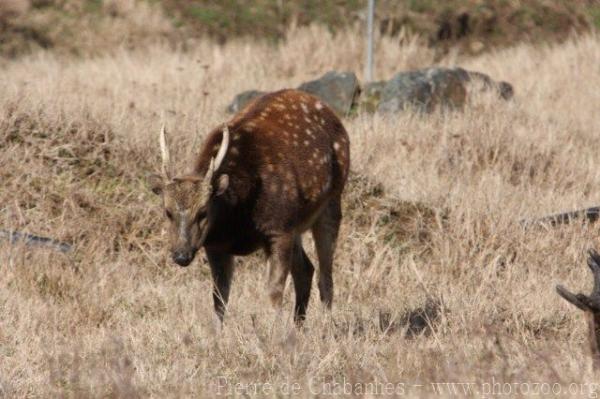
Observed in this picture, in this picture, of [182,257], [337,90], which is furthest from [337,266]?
[337,90]

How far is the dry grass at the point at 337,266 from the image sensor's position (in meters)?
7.10

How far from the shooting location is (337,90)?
17469 mm

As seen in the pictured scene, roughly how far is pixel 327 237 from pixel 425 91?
299 inches

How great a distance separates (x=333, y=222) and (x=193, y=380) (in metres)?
2.90

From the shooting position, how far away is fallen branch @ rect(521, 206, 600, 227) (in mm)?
11008

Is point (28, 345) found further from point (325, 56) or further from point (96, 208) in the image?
point (325, 56)

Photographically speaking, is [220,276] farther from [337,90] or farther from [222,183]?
[337,90]

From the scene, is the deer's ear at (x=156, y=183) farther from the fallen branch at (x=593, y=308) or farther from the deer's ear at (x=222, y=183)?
the fallen branch at (x=593, y=308)

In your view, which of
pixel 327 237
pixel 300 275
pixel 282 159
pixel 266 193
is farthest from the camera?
pixel 327 237

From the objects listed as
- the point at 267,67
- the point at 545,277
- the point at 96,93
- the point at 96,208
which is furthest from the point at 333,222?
the point at 267,67

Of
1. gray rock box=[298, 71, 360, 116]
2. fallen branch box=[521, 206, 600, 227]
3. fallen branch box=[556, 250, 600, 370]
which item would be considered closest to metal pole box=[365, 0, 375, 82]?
gray rock box=[298, 71, 360, 116]

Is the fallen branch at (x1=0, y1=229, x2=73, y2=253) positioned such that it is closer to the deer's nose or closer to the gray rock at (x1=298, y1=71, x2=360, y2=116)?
the deer's nose

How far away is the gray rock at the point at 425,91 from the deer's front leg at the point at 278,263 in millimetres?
7976

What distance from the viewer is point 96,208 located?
36.7 ft
